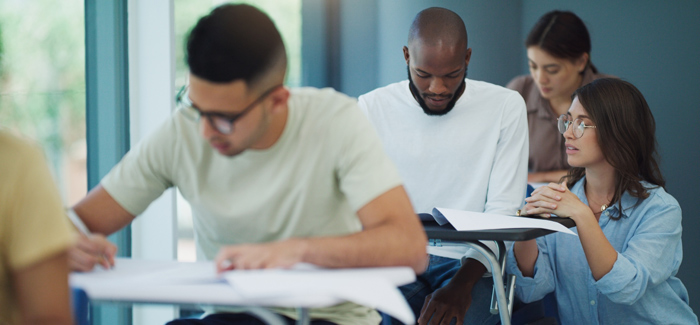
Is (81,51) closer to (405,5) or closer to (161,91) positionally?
(161,91)

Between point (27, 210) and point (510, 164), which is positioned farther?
point (510, 164)

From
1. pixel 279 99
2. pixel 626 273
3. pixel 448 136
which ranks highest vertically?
pixel 279 99

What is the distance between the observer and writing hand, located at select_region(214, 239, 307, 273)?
1.08 meters

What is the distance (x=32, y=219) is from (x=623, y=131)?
5.83 ft

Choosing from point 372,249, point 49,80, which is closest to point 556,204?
point 372,249

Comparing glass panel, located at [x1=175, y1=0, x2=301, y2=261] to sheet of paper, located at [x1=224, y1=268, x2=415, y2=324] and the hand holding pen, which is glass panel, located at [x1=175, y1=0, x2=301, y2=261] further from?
sheet of paper, located at [x1=224, y1=268, x2=415, y2=324]

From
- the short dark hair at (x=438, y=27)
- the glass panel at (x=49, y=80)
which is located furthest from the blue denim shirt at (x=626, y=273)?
the glass panel at (x=49, y=80)

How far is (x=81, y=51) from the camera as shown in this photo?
258 centimetres

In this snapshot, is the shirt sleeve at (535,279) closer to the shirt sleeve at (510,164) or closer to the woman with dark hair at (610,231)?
the woman with dark hair at (610,231)

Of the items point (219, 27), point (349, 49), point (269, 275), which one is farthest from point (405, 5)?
point (269, 275)

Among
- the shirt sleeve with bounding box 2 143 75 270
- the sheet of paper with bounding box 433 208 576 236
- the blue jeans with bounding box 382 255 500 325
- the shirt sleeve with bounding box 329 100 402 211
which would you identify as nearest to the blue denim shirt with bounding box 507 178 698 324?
the blue jeans with bounding box 382 255 500 325

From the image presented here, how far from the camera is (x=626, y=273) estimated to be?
1830 millimetres

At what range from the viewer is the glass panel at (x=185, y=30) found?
301 cm

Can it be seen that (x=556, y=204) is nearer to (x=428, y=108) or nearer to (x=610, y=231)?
(x=610, y=231)
